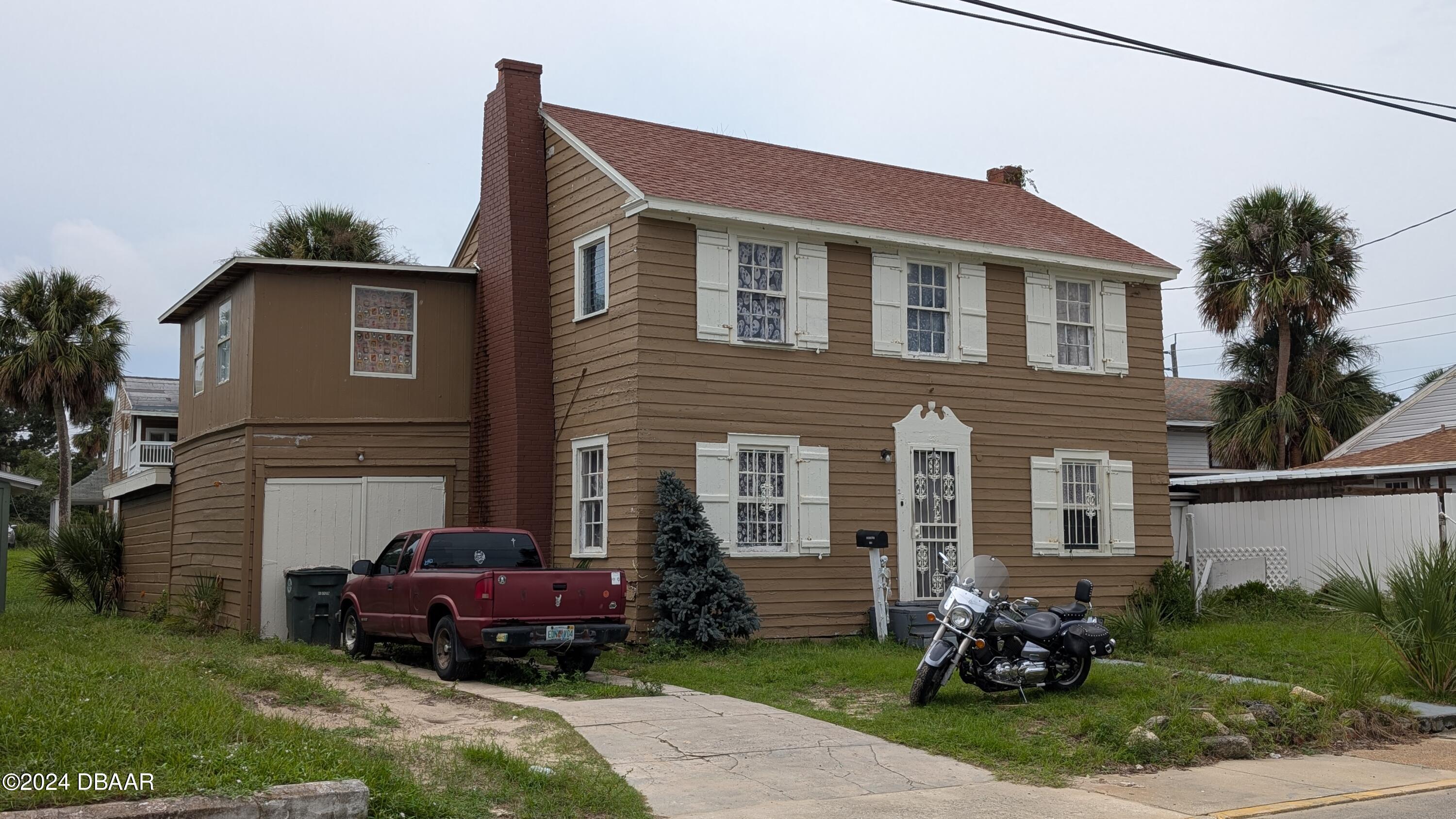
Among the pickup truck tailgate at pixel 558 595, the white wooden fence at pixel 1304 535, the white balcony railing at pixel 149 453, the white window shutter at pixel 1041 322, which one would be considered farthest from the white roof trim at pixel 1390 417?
the white balcony railing at pixel 149 453

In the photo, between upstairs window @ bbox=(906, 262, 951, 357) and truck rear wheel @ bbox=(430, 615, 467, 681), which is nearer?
truck rear wheel @ bbox=(430, 615, 467, 681)

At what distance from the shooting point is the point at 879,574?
17.2m

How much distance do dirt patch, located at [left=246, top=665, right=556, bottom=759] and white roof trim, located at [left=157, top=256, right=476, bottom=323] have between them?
26.0 feet

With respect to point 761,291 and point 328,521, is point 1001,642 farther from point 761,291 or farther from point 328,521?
point 328,521

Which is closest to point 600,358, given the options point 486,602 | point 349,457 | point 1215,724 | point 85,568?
point 349,457

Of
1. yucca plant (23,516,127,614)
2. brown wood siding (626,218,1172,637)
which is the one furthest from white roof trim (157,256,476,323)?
yucca plant (23,516,127,614)

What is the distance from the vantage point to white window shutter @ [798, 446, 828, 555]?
57.5 ft

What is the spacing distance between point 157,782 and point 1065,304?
16.6 m

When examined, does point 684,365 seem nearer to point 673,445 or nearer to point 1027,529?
point 673,445

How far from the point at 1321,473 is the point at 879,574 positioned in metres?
9.28

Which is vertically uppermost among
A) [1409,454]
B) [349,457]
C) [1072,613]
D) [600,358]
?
[600,358]

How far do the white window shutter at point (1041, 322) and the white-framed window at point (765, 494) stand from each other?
168 inches

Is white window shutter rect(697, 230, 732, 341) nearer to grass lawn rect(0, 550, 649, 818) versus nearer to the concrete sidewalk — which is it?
the concrete sidewalk

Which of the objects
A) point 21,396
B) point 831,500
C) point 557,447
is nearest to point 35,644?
point 557,447
